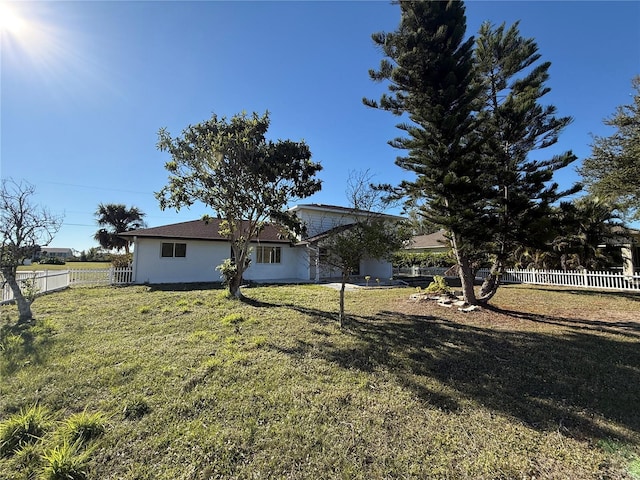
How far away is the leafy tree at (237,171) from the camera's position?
31.4ft

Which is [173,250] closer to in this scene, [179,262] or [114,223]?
[179,262]

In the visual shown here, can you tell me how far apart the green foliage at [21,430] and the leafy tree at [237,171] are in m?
7.57

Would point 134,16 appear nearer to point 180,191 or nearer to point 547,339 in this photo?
point 180,191

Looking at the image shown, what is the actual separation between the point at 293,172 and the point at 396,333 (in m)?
6.51

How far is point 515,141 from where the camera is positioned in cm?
822

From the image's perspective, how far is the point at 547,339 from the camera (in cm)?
611

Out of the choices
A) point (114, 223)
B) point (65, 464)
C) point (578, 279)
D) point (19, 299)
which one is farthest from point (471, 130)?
point (114, 223)

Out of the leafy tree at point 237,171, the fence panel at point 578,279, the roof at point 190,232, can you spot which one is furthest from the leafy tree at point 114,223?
the fence panel at point 578,279

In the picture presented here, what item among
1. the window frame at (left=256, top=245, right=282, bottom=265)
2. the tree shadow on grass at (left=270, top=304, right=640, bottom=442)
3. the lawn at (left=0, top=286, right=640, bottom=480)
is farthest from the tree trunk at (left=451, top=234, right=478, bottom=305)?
the window frame at (left=256, top=245, right=282, bottom=265)

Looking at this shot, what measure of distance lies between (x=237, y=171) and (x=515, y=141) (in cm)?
860

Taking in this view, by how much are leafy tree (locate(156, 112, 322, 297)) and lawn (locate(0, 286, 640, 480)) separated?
4506 millimetres

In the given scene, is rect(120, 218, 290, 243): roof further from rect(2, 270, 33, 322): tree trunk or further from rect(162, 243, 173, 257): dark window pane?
rect(2, 270, 33, 322): tree trunk

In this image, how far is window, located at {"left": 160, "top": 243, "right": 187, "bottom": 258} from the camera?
55.7 ft

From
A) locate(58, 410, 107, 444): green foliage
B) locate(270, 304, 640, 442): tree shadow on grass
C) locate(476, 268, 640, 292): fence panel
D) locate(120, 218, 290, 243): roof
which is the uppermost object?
locate(120, 218, 290, 243): roof
